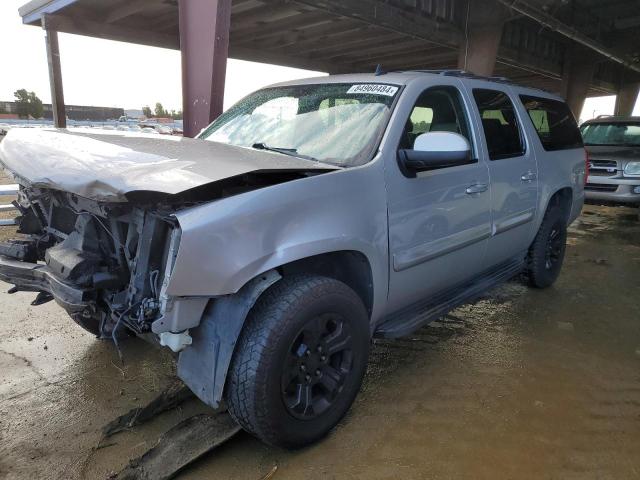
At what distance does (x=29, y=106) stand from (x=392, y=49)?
1426 inches

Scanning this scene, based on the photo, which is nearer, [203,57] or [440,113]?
[440,113]

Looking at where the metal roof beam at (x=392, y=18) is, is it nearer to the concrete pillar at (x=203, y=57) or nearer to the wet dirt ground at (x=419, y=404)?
the concrete pillar at (x=203, y=57)

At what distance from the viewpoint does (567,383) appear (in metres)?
3.00

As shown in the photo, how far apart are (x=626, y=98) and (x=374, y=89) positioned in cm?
2695

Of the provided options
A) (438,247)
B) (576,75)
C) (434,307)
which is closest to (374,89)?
Answer: (438,247)

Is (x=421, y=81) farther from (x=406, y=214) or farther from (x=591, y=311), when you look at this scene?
(x=591, y=311)

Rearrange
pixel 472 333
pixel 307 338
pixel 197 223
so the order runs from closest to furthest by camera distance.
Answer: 1. pixel 197 223
2. pixel 307 338
3. pixel 472 333

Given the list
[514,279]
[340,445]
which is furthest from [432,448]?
[514,279]

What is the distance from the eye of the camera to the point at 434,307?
9.98 ft

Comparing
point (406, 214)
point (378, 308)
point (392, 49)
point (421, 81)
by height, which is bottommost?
point (378, 308)

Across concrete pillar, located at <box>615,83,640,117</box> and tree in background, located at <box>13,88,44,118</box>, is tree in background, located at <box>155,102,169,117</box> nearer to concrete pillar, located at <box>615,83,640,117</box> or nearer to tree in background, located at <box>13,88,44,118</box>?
tree in background, located at <box>13,88,44,118</box>

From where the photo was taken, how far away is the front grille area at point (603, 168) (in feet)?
26.2

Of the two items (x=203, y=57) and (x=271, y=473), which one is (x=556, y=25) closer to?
(x=203, y=57)

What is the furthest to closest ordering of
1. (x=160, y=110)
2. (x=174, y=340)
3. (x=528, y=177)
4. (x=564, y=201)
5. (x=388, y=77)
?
(x=160, y=110) < (x=564, y=201) < (x=528, y=177) < (x=388, y=77) < (x=174, y=340)
